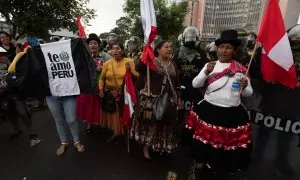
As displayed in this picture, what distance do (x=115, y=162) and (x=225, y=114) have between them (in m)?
1.83

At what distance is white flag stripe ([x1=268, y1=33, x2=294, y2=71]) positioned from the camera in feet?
8.02

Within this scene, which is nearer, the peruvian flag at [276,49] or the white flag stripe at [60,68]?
the peruvian flag at [276,49]

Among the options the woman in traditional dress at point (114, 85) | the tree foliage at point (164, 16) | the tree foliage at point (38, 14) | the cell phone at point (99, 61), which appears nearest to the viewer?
the woman in traditional dress at point (114, 85)

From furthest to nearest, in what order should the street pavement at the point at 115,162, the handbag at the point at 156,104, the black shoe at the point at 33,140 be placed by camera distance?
the black shoe at the point at 33,140
the street pavement at the point at 115,162
the handbag at the point at 156,104

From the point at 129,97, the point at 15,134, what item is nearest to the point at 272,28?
the point at 129,97

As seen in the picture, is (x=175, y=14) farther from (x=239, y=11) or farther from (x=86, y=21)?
(x=239, y=11)

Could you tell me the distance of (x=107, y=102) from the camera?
4.04 metres

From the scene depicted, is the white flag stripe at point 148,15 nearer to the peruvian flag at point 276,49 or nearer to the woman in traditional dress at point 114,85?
the woman in traditional dress at point 114,85

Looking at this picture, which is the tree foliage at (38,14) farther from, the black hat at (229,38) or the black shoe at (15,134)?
the black hat at (229,38)

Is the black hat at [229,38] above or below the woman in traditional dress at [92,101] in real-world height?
above

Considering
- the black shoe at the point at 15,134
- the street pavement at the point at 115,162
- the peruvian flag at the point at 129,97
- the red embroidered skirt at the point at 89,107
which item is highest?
the peruvian flag at the point at 129,97

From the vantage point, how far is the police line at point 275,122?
2.93m

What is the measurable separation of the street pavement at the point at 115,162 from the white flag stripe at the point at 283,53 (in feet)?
3.55

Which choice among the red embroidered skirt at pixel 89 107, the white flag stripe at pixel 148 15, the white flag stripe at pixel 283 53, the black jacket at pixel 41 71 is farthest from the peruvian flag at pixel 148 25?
the red embroidered skirt at pixel 89 107
